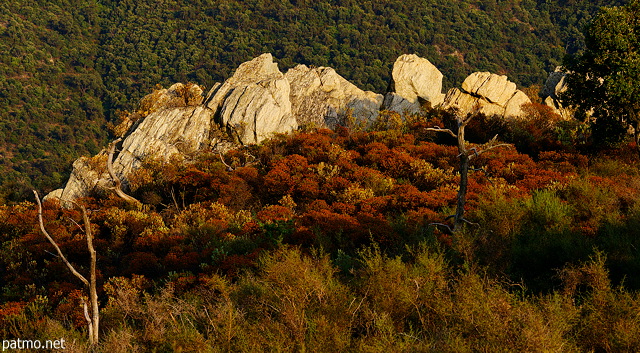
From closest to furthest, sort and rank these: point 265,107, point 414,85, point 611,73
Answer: point 611,73 → point 265,107 → point 414,85

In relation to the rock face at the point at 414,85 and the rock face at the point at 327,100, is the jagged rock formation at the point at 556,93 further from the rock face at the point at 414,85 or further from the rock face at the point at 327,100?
the rock face at the point at 327,100

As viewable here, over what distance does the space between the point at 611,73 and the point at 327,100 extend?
17292 mm

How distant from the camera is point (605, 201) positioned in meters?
14.6

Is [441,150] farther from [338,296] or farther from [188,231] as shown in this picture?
[338,296]

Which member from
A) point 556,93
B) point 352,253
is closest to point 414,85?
point 556,93

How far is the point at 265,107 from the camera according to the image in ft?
99.7

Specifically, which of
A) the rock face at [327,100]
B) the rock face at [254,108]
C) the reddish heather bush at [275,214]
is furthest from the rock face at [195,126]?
the reddish heather bush at [275,214]

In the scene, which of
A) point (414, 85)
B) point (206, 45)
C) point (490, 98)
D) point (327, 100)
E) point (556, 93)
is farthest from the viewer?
point (206, 45)

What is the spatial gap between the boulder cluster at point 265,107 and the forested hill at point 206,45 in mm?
71772

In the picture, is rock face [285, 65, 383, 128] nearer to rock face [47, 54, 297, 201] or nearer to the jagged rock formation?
rock face [47, 54, 297, 201]

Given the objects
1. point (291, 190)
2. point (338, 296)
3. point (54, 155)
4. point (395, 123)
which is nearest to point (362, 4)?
point (54, 155)

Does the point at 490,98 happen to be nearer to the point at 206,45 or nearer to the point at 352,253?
the point at 352,253

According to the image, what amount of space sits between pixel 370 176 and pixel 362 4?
458 feet

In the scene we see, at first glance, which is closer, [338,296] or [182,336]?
[182,336]
